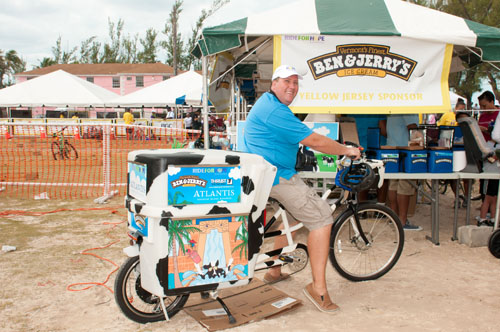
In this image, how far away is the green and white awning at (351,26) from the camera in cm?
555

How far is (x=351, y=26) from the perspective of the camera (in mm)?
5555

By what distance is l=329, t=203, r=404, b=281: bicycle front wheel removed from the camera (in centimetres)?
410

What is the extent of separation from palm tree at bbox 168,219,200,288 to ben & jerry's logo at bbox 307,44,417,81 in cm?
334

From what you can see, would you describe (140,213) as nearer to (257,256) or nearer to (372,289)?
→ (257,256)

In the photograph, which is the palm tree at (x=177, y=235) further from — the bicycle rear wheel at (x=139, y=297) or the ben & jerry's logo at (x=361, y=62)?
the ben & jerry's logo at (x=361, y=62)

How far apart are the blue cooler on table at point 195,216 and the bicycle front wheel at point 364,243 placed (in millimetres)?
1095

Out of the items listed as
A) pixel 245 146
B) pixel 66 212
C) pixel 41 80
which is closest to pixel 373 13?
pixel 245 146

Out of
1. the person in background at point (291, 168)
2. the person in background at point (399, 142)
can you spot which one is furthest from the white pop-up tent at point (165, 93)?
the person in background at point (291, 168)

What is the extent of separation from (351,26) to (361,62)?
498mm

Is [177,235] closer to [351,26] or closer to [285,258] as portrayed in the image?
[285,258]

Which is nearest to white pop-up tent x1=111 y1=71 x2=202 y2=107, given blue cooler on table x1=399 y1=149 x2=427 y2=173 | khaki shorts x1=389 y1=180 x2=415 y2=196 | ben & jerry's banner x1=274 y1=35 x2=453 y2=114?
ben & jerry's banner x1=274 y1=35 x2=453 y2=114

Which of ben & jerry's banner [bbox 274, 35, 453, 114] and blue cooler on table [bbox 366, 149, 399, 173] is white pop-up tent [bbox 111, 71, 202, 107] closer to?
ben & jerry's banner [bbox 274, 35, 453, 114]

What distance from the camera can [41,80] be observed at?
2667cm

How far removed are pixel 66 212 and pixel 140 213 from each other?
5061 millimetres
